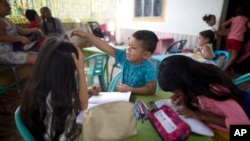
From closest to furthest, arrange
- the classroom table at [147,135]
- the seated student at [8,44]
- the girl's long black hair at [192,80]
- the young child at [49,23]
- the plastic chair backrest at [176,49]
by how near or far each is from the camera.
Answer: the classroom table at [147,135], the girl's long black hair at [192,80], the seated student at [8,44], the young child at [49,23], the plastic chair backrest at [176,49]

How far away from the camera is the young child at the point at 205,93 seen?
2.67 feet

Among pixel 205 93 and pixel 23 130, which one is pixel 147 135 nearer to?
pixel 205 93

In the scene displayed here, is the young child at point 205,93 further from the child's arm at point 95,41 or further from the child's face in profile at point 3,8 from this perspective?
the child's face in profile at point 3,8

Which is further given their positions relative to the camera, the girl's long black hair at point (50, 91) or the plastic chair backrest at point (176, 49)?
the plastic chair backrest at point (176, 49)

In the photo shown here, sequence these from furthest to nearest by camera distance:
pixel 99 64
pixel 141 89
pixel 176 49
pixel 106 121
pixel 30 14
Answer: pixel 176 49 < pixel 30 14 < pixel 99 64 < pixel 141 89 < pixel 106 121

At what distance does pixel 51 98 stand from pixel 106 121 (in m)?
0.29

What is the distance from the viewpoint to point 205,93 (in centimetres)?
85

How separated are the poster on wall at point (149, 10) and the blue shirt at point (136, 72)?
4.04 m

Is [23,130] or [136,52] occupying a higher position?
[136,52]

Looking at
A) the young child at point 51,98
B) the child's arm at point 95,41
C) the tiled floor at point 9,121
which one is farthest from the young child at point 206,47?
the young child at point 51,98

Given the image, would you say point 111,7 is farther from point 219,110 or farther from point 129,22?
point 219,110

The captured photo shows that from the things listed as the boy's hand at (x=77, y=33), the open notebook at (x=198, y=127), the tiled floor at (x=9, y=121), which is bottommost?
the tiled floor at (x=9, y=121)

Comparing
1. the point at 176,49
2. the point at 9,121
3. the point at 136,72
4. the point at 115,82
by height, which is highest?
the point at 136,72

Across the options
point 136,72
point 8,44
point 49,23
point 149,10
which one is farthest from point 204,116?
point 149,10
